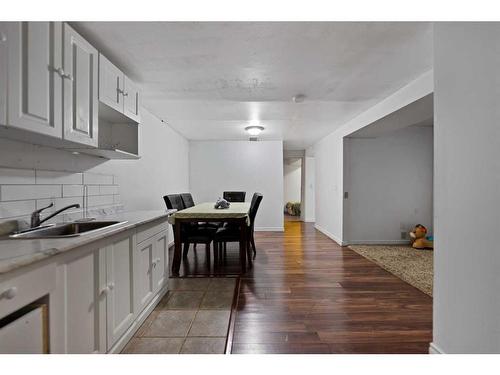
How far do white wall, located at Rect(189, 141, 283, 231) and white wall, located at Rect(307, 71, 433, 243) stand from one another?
0.99 m

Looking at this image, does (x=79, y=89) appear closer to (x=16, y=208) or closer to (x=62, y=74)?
(x=62, y=74)

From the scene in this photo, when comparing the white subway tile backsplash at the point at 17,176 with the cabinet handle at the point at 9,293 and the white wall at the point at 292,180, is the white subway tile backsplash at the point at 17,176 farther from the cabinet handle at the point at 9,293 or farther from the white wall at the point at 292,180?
the white wall at the point at 292,180

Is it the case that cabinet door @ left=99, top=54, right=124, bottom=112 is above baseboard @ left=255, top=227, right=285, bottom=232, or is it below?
above

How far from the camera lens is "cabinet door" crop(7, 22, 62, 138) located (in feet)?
3.90

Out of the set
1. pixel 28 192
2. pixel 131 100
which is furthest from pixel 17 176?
pixel 131 100

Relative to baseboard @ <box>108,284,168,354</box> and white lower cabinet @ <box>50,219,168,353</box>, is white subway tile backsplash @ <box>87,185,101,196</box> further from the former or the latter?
baseboard @ <box>108,284,168,354</box>

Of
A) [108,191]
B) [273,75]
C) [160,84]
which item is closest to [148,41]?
[160,84]

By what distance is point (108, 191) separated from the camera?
256 centimetres

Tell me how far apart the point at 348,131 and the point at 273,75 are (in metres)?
2.46

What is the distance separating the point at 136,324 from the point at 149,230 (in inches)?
26.7

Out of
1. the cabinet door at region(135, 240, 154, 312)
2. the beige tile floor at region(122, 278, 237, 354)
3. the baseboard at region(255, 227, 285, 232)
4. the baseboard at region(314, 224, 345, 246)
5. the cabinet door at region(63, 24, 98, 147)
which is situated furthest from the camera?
the baseboard at region(255, 227, 285, 232)

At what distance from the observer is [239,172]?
6.20 m

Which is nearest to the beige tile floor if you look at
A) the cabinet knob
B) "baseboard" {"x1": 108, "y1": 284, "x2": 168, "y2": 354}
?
"baseboard" {"x1": 108, "y1": 284, "x2": 168, "y2": 354}

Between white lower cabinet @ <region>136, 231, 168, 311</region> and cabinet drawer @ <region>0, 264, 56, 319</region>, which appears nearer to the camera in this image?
cabinet drawer @ <region>0, 264, 56, 319</region>
